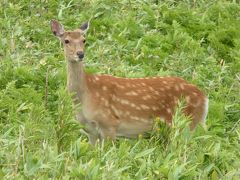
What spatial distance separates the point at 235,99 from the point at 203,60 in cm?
127

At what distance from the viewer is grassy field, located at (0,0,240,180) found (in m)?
8.62

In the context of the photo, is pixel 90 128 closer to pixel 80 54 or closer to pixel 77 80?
pixel 77 80

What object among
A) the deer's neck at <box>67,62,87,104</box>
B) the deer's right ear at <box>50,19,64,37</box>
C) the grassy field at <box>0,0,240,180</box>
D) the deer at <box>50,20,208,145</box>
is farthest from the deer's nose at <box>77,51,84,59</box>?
the deer's right ear at <box>50,19,64,37</box>

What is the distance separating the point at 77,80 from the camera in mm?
10898

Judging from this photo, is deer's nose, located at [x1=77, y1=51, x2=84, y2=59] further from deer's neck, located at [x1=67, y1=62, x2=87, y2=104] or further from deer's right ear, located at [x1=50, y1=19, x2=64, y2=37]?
deer's right ear, located at [x1=50, y1=19, x2=64, y2=37]

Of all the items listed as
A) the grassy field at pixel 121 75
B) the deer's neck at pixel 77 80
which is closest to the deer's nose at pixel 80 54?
the deer's neck at pixel 77 80

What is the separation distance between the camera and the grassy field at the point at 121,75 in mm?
8625

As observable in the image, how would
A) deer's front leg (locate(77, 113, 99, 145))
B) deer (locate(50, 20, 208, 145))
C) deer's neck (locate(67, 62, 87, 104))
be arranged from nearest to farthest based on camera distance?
1. deer's front leg (locate(77, 113, 99, 145))
2. deer (locate(50, 20, 208, 145))
3. deer's neck (locate(67, 62, 87, 104))

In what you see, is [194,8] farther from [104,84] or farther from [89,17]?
[104,84]

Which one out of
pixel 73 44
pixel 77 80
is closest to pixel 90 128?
pixel 77 80

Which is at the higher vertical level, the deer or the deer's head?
the deer's head

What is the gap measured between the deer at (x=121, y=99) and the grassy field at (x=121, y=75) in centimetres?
23

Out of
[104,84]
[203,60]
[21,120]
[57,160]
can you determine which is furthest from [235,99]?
[57,160]

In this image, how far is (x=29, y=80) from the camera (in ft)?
39.4
